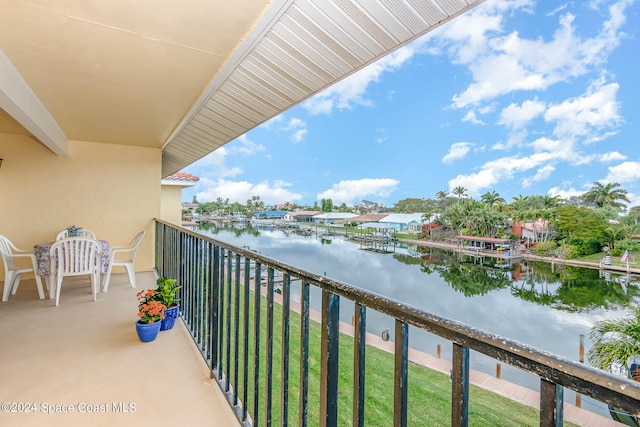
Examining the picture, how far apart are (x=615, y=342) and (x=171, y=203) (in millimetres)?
12626

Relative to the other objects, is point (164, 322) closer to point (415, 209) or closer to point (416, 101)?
point (415, 209)

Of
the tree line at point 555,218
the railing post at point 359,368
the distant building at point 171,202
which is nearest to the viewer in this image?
the railing post at point 359,368

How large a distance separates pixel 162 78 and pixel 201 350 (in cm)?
228

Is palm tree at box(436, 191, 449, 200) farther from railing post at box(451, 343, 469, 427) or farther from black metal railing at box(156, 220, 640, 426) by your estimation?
railing post at box(451, 343, 469, 427)

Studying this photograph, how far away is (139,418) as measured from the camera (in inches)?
66.7

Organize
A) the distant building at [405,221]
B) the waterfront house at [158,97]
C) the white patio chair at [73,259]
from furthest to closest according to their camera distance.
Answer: the distant building at [405,221], the white patio chair at [73,259], the waterfront house at [158,97]

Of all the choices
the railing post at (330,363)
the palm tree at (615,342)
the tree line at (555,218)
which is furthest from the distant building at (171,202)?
the tree line at (555,218)

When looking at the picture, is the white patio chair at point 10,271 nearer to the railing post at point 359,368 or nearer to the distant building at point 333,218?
the railing post at point 359,368

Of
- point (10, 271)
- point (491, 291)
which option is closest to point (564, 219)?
point (491, 291)

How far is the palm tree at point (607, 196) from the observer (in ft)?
66.4

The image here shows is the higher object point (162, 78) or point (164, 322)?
point (162, 78)

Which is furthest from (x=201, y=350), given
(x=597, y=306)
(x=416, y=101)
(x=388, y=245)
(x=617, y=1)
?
(x=416, y=101)

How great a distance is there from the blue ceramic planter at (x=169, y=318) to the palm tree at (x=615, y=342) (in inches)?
259

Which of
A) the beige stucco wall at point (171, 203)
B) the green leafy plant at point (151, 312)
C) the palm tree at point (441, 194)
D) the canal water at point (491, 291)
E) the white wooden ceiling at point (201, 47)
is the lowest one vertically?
the canal water at point (491, 291)
